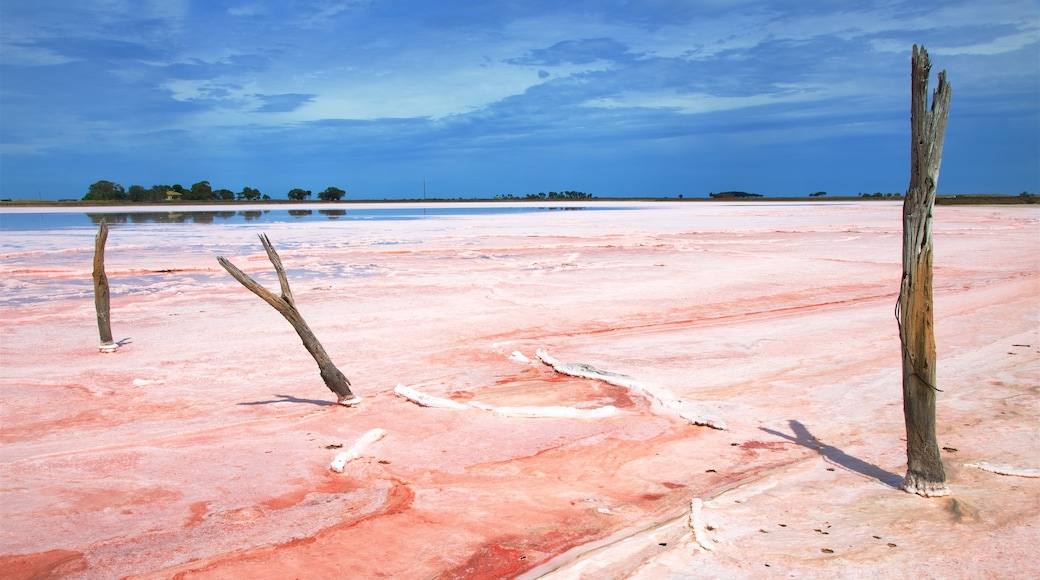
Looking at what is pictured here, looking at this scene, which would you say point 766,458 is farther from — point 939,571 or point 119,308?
point 119,308

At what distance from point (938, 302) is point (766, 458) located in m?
7.91

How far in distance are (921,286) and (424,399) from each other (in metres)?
4.22

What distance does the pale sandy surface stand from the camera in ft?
13.6

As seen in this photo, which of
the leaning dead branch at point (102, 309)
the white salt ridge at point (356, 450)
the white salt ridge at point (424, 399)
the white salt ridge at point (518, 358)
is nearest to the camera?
the white salt ridge at point (356, 450)

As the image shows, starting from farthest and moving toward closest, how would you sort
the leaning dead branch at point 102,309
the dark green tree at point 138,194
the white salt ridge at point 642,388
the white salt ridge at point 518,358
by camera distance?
the dark green tree at point 138,194 < the leaning dead branch at point 102,309 < the white salt ridge at point 518,358 < the white salt ridge at point 642,388

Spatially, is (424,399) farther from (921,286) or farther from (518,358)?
(921,286)

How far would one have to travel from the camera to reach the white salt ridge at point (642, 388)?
20.9 ft

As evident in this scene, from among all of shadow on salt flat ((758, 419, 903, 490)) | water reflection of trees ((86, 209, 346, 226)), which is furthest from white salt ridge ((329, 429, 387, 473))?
water reflection of trees ((86, 209, 346, 226))

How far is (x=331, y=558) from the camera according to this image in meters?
4.16

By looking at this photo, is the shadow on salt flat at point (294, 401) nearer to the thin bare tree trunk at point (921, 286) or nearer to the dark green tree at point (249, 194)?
the thin bare tree trunk at point (921, 286)

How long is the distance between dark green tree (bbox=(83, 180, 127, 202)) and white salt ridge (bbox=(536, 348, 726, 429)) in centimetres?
11251

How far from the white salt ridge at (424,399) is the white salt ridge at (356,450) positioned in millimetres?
753

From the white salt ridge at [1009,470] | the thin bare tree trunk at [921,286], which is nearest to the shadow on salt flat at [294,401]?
the thin bare tree trunk at [921,286]

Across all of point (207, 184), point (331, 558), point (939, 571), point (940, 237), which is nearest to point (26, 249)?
point (331, 558)
